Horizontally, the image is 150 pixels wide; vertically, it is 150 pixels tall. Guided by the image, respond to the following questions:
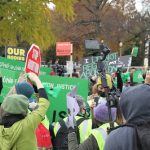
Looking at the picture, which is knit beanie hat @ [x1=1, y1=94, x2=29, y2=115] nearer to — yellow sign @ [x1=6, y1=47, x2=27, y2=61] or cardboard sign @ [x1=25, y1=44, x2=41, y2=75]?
cardboard sign @ [x1=25, y1=44, x2=41, y2=75]

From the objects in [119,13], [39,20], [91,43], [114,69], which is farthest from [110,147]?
Result: [119,13]

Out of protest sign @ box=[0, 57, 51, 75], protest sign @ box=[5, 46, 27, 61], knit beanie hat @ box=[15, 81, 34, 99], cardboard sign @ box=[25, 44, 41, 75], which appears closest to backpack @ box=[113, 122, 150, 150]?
knit beanie hat @ box=[15, 81, 34, 99]

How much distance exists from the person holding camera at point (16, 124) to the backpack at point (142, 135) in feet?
4.97

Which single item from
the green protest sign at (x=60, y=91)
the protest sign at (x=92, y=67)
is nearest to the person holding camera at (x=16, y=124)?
the green protest sign at (x=60, y=91)

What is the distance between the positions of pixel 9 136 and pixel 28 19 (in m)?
7.06

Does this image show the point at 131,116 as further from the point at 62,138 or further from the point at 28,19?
the point at 28,19

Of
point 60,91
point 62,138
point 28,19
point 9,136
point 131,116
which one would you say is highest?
point 28,19

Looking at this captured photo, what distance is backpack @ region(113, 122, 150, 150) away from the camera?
2.64m

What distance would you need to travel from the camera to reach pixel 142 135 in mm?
2652

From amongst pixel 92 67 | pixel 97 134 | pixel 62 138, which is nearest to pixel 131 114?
pixel 97 134

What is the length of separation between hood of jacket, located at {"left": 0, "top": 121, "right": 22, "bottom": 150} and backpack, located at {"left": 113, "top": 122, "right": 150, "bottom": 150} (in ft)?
5.04

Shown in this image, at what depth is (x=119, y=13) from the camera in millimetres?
50031

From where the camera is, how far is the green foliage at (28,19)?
1066 cm

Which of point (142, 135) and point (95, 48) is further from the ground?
point (95, 48)
